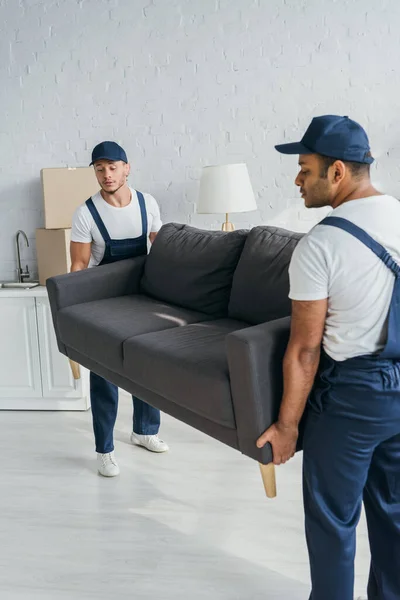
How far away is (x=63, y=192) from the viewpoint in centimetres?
422

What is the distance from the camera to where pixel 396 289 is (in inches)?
66.7

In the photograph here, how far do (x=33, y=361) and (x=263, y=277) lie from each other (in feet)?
6.18

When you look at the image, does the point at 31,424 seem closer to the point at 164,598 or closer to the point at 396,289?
the point at 164,598

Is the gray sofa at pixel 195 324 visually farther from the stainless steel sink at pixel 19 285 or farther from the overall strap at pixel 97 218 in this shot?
the stainless steel sink at pixel 19 285

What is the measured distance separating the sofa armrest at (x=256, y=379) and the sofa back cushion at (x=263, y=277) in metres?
0.58

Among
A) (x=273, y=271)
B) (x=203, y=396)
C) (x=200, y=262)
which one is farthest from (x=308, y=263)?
(x=200, y=262)

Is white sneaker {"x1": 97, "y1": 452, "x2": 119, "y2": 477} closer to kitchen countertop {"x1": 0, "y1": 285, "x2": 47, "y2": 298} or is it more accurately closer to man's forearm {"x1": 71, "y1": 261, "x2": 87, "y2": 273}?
man's forearm {"x1": 71, "y1": 261, "x2": 87, "y2": 273}

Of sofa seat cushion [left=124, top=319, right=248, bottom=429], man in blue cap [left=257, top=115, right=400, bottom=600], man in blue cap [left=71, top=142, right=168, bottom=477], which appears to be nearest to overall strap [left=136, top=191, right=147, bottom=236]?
man in blue cap [left=71, top=142, right=168, bottom=477]

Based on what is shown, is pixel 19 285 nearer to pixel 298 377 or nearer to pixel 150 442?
pixel 150 442

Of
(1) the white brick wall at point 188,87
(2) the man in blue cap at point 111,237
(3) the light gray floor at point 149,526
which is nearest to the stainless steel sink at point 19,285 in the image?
(1) the white brick wall at point 188,87

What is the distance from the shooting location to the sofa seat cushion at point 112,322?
2.85 meters

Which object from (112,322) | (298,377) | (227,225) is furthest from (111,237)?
(298,377)

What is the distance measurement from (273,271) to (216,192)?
1.19m

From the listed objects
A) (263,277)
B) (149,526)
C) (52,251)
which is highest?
(263,277)
